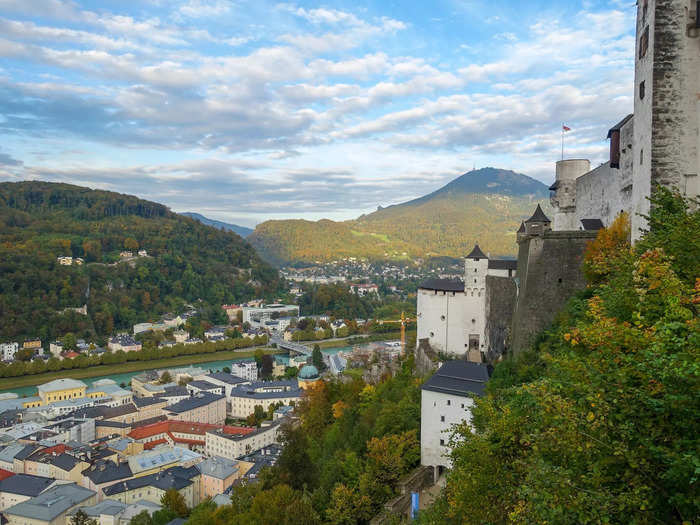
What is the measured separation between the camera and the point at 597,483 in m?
3.33

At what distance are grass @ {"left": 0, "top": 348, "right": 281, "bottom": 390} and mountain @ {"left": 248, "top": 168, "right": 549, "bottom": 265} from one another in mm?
Result: 73103

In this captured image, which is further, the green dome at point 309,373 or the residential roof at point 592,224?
the green dome at point 309,373

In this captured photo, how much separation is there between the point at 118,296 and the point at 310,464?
2396 inches

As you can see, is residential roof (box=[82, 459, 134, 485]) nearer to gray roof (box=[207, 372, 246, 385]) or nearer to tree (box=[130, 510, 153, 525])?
tree (box=[130, 510, 153, 525])

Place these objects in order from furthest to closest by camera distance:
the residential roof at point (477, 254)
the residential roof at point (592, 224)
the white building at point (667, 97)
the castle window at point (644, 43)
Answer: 1. the residential roof at point (477, 254)
2. the residential roof at point (592, 224)
3. the castle window at point (644, 43)
4. the white building at point (667, 97)

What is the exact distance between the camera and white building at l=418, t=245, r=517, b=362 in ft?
56.3

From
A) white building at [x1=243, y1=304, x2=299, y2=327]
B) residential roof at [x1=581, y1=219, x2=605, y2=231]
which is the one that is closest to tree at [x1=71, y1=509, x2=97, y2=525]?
residential roof at [x1=581, y1=219, x2=605, y2=231]

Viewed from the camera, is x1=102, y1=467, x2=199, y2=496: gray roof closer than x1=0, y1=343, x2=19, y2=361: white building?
Yes

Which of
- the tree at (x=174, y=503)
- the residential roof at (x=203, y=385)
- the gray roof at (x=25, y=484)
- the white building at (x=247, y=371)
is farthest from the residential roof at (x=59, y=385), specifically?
the tree at (x=174, y=503)

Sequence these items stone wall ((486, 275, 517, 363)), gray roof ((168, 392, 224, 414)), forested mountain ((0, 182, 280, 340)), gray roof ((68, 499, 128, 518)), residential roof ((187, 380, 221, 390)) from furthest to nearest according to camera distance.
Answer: forested mountain ((0, 182, 280, 340)) → residential roof ((187, 380, 221, 390)) → gray roof ((168, 392, 224, 414)) → gray roof ((68, 499, 128, 518)) → stone wall ((486, 275, 517, 363))

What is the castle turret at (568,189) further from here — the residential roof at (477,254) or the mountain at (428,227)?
the mountain at (428,227)

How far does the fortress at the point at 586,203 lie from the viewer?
7.90 metres

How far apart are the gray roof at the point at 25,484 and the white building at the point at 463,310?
19.3 meters

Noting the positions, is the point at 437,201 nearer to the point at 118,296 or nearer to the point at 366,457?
the point at 118,296
